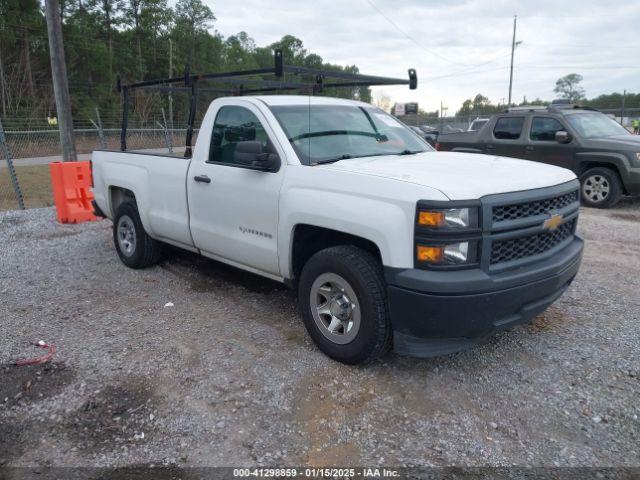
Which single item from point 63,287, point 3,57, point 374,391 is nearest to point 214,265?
point 63,287

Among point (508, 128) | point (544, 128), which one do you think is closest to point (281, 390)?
point (544, 128)

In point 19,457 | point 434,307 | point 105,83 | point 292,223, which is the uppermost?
point 105,83

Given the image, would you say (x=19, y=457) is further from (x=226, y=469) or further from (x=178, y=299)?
(x=178, y=299)

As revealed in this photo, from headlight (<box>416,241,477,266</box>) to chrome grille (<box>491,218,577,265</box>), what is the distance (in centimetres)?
17

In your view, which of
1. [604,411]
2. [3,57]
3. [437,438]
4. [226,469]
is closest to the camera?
[226,469]

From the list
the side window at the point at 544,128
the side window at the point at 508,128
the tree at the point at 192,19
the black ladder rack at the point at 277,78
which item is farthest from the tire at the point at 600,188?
the tree at the point at 192,19

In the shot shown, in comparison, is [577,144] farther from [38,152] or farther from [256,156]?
[38,152]

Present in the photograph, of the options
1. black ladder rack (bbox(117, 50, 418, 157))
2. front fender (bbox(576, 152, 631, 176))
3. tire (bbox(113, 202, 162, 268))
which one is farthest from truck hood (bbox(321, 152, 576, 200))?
front fender (bbox(576, 152, 631, 176))

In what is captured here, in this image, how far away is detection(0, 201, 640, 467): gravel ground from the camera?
2.84 metres

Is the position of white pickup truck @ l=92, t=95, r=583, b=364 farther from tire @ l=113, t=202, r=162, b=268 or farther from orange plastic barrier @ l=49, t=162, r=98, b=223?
orange plastic barrier @ l=49, t=162, r=98, b=223

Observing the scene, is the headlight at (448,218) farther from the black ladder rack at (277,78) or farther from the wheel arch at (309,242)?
the black ladder rack at (277,78)

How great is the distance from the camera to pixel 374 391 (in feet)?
11.1

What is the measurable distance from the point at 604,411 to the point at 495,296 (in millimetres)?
986

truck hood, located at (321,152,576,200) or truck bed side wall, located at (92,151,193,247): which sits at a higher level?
truck hood, located at (321,152,576,200)
